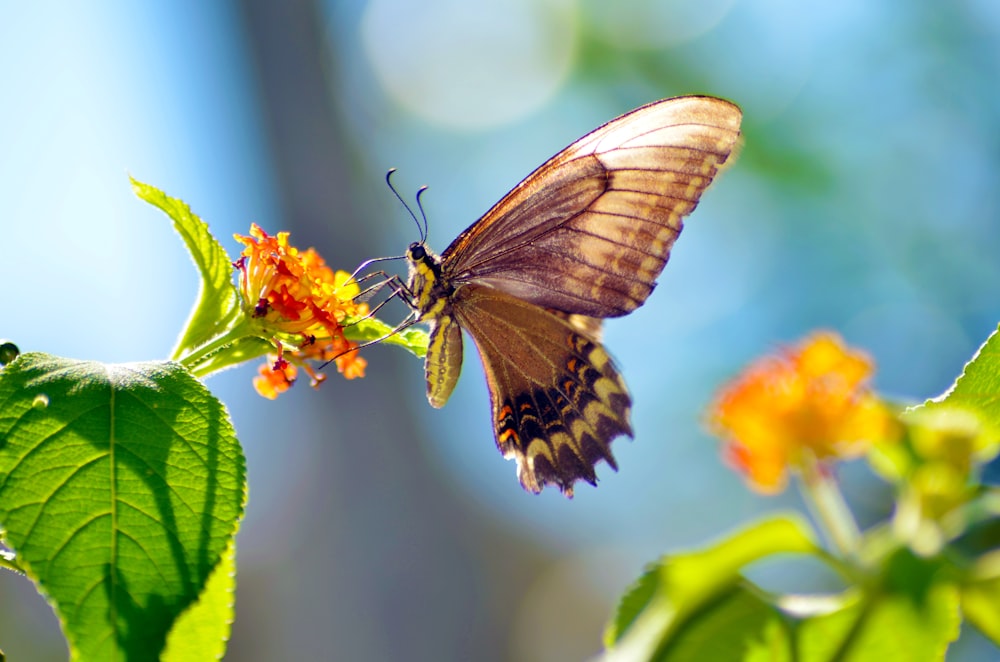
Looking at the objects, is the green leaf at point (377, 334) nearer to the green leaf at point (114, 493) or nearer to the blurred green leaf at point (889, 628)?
the green leaf at point (114, 493)

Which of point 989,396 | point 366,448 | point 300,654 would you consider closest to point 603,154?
→ point 989,396

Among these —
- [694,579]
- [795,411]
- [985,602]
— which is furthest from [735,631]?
[795,411]

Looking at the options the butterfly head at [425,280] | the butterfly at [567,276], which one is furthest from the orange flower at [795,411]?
the butterfly head at [425,280]

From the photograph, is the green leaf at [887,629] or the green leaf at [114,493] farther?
the green leaf at [887,629]

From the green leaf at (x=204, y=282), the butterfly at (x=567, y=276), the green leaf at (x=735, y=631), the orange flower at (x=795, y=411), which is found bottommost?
the green leaf at (x=735, y=631)

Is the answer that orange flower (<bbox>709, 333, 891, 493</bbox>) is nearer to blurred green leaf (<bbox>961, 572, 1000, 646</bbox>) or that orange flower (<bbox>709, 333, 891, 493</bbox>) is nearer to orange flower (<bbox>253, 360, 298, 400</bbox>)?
blurred green leaf (<bbox>961, 572, 1000, 646</bbox>)

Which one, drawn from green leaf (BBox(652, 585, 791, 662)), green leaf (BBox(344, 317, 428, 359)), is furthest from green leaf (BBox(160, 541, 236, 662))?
green leaf (BBox(652, 585, 791, 662))
